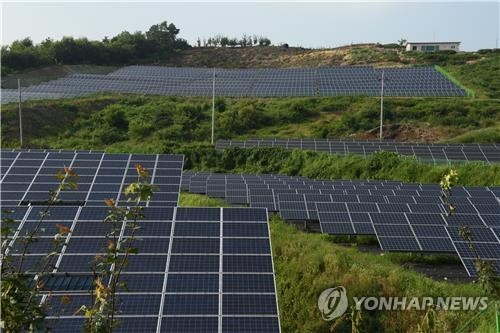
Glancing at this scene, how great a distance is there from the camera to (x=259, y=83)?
72.2m

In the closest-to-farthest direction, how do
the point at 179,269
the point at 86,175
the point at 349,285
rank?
the point at 179,269, the point at 349,285, the point at 86,175

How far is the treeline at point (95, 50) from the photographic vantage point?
82.1 metres

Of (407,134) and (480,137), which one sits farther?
(407,134)

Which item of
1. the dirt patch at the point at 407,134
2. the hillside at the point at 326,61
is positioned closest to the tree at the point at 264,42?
the hillside at the point at 326,61

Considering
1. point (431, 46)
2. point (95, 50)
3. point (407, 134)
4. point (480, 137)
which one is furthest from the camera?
point (431, 46)

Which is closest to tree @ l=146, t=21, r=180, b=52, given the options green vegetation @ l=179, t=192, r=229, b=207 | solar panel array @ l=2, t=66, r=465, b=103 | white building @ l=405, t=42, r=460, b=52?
solar panel array @ l=2, t=66, r=465, b=103

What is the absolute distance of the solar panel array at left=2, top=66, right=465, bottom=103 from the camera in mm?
63178

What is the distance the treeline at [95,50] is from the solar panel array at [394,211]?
64.4m

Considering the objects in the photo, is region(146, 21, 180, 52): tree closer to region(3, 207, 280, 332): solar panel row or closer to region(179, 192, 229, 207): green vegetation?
region(179, 192, 229, 207): green vegetation

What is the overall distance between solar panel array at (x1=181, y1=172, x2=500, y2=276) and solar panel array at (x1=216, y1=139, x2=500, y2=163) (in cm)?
1159

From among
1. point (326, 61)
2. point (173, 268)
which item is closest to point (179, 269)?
point (173, 268)

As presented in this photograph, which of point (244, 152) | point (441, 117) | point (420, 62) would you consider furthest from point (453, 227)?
point (420, 62)

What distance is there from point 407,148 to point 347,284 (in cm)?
2548

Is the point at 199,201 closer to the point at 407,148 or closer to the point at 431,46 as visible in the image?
the point at 407,148
